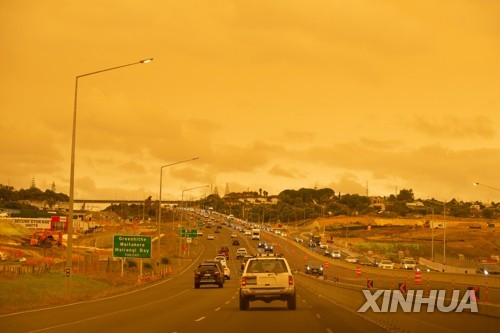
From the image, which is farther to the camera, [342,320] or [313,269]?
[313,269]

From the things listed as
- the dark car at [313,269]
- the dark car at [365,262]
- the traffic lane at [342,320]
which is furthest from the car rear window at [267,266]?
the dark car at [365,262]

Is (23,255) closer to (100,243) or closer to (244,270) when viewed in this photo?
(100,243)

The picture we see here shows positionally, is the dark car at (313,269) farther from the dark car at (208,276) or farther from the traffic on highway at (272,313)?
the traffic on highway at (272,313)

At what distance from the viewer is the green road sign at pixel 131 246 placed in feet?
189

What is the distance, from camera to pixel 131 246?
2267 inches

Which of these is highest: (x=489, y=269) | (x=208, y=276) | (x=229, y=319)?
(x=489, y=269)

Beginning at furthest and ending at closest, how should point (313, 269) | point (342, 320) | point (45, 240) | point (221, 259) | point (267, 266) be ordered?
point (45, 240) < point (221, 259) < point (313, 269) < point (267, 266) < point (342, 320)

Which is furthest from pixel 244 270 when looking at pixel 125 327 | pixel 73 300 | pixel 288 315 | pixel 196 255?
pixel 196 255

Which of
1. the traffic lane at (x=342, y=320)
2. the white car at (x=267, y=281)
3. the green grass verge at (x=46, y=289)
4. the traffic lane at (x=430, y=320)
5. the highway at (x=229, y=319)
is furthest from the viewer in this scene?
the green grass verge at (x=46, y=289)

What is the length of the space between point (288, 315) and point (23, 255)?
222 feet

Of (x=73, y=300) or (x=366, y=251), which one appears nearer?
(x=73, y=300)

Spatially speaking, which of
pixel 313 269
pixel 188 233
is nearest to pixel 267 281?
pixel 313 269

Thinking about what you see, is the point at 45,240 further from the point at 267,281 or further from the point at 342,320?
the point at 342,320

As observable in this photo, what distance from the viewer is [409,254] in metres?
133
